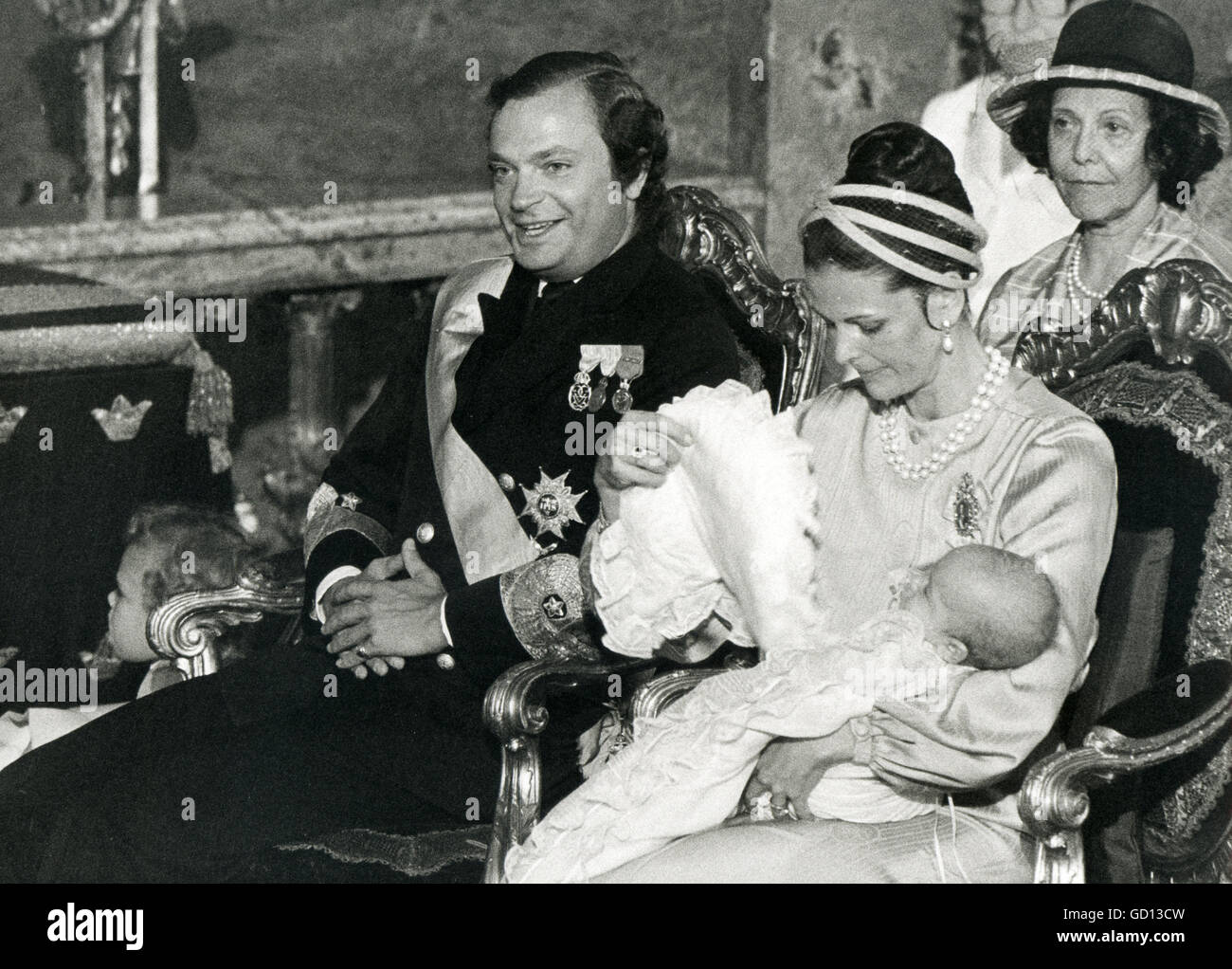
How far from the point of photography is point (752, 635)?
2.70m

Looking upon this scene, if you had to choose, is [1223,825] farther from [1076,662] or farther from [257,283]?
[257,283]

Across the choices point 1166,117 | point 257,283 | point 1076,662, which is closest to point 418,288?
point 257,283

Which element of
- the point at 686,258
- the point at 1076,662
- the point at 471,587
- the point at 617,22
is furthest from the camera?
the point at 617,22

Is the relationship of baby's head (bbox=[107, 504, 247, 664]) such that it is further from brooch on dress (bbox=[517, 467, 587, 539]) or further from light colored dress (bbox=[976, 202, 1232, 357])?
light colored dress (bbox=[976, 202, 1232, 357])

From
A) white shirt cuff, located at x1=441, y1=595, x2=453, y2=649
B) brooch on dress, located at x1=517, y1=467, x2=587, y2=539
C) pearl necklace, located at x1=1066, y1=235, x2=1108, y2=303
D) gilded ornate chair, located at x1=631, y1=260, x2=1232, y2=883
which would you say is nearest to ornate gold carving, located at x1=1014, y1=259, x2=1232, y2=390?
gilded ornate chair, located at x1=631, y1=260, x2=1232, y2=883

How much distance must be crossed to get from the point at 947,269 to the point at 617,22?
6.04 feet

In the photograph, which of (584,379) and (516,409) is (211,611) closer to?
(516,409)

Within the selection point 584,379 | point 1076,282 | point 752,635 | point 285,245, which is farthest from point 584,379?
point 285,245

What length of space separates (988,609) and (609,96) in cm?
101

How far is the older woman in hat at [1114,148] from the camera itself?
290cm

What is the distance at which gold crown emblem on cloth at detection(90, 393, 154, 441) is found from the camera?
3.77m

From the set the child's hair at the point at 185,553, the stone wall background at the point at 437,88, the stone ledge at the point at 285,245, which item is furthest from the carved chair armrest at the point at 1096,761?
the stone ledge at the point at 285,245

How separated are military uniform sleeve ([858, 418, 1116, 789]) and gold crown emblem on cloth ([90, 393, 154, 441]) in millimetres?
1807

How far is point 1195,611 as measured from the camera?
2.74 meters
